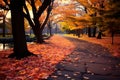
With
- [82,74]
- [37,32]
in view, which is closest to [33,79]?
[82,74]

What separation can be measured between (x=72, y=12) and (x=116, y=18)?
1204 inches

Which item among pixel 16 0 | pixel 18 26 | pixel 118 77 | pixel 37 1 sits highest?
pixel 37 1

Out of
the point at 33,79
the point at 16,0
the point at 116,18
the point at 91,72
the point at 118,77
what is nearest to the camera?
the point at 33,79

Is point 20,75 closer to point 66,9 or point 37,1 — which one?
point 37,1

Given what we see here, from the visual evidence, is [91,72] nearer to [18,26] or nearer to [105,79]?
[105,79]

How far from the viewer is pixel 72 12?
Answer: 47594mm

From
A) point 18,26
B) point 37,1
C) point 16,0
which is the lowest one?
point 18,26

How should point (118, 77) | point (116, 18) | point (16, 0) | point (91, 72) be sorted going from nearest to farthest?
point (118, 77) < point (91, 72) < point (16, 0) < point (116, 18)

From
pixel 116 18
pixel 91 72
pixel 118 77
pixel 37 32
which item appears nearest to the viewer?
pixel 118 77

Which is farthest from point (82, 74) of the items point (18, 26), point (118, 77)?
point (18, 26)

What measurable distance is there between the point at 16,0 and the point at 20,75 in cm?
566

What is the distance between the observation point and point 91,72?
8.59 metres

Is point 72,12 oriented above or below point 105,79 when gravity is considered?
above

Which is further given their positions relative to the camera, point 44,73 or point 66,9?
point 66,9
